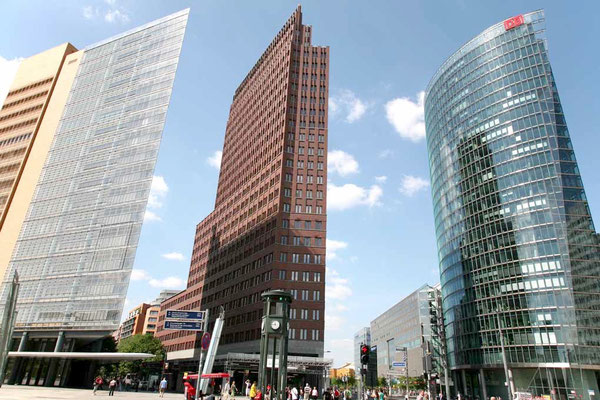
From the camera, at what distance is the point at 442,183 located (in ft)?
323

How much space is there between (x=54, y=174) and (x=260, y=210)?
4015 centimetres

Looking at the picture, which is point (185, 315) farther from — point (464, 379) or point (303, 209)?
point (464, 379)

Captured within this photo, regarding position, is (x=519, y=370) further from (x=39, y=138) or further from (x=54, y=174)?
(x=39, y=138)

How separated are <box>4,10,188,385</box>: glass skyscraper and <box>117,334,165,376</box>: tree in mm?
29119

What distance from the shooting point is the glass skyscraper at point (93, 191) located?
62094mm

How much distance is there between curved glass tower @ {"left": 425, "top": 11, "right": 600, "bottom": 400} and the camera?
65.4m

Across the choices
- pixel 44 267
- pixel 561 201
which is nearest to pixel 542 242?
pixel 561 201

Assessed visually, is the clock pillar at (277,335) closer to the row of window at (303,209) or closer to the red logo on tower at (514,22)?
the row of window at (303,209)

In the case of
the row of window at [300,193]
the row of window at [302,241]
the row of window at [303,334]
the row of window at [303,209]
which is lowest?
the row of window at [303,334]

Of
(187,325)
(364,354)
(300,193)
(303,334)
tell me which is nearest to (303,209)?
(300,193)

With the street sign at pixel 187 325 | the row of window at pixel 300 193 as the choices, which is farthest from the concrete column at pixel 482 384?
the street sign at pixel 187 325

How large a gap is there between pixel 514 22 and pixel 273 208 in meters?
64.0

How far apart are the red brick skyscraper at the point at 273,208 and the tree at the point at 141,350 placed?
7.56 metres

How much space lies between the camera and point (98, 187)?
72.1 metres
